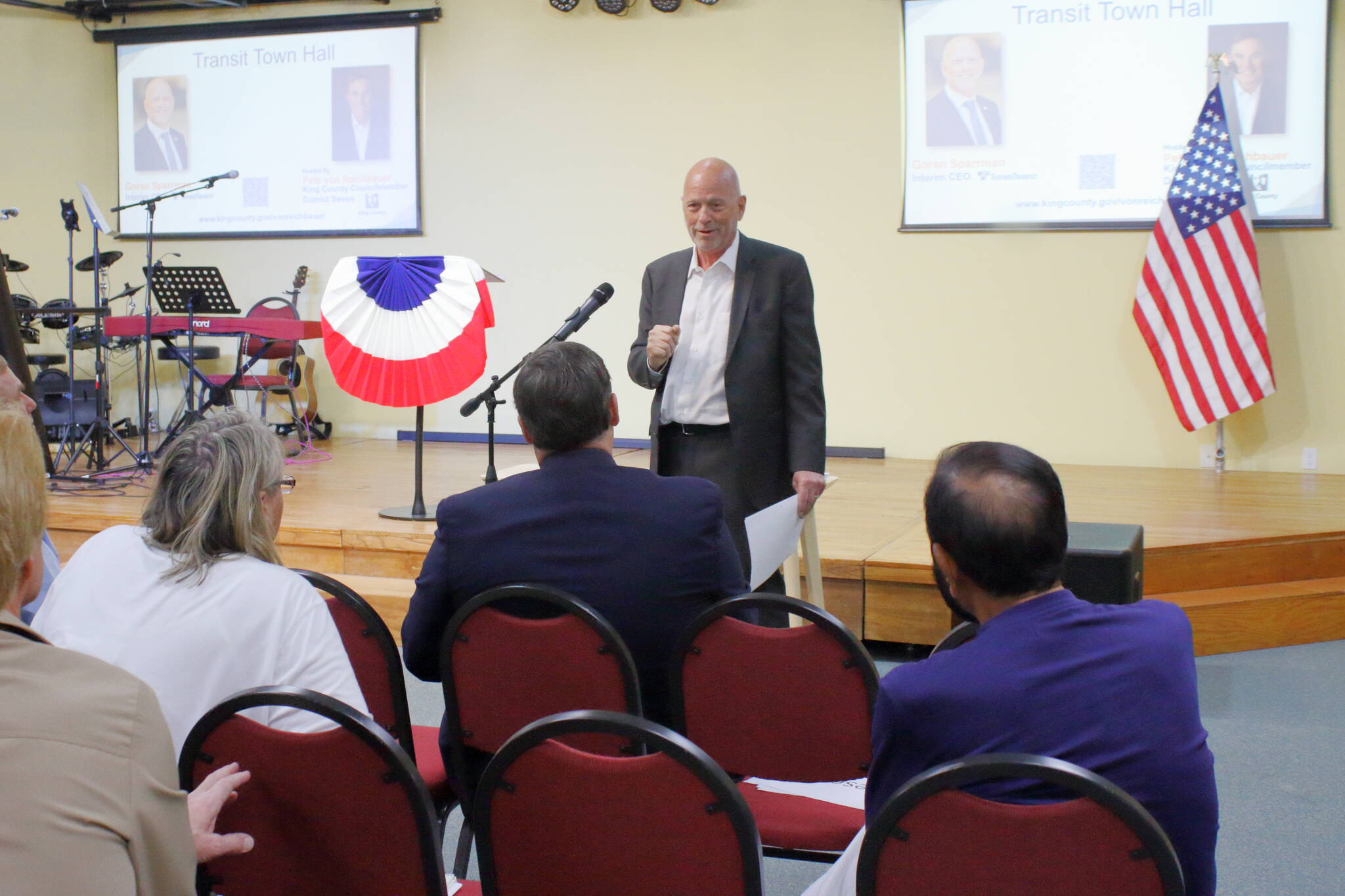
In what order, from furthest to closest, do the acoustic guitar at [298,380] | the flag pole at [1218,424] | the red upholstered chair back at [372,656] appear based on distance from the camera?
the acoustic guitar at [298,380] < the flag pole at [1218,424] < the red upholstered chair back at [372,656]

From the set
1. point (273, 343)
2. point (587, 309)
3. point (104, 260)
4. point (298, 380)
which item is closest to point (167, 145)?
point (104, 260)

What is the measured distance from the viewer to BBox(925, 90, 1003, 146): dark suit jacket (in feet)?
20.3

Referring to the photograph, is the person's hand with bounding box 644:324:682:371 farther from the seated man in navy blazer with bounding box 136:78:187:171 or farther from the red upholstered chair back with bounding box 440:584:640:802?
the seated man in navy blazer with bounding box 136:78:187:171

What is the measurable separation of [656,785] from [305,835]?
48 cm

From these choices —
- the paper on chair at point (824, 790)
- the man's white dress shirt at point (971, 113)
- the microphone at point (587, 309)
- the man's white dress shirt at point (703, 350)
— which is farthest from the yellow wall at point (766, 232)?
the paper on chair at point (824, 790)

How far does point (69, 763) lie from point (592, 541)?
1031mm

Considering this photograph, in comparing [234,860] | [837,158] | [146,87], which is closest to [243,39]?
[146,87]

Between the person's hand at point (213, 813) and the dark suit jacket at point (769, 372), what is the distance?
1823 millimetres

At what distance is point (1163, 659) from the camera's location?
3.85ft

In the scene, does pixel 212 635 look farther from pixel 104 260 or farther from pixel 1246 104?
pixel 104 260

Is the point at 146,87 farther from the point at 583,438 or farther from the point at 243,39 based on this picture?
the point at 583,438

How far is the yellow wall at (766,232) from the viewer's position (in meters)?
6.16

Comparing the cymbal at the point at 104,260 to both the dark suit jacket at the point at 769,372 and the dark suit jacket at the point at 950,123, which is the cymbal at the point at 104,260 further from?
the dark suit jacket at the point at 769,372

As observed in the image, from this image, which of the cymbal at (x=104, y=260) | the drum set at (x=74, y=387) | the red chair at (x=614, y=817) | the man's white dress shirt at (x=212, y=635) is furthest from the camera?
the cymbal at (x=104, y=260)
